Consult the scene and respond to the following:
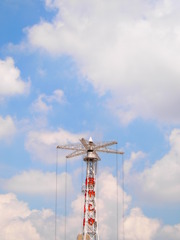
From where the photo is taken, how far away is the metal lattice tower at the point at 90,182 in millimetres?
174375

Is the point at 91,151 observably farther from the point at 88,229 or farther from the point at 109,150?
the point at 88,229

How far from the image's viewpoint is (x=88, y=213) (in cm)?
17575

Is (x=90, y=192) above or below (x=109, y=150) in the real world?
below

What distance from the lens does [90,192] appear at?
579 feet

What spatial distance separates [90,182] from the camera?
176375mm

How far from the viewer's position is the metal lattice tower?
174 m

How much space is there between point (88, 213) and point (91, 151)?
16710mm

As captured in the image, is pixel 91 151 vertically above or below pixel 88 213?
above

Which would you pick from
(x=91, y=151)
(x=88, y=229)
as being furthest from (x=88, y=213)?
(x=91, y=151)

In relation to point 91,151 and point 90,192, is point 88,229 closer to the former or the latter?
point 90,192

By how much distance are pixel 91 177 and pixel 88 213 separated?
9662 mm

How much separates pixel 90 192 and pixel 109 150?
12.9 meters

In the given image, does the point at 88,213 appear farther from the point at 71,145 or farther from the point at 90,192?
the point at 71,145

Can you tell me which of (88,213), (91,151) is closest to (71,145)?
(91,151)
